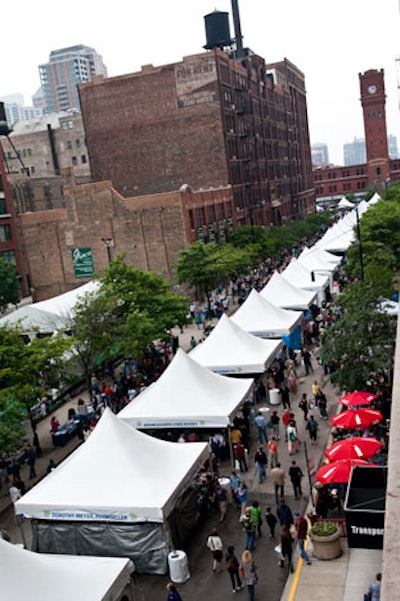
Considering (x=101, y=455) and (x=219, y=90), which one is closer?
(x=101, y=455)

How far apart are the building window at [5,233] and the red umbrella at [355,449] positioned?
57.6 m

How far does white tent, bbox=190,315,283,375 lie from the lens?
1007 inches

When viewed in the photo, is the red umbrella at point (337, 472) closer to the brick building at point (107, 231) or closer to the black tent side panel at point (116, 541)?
the black tent side panel at point (116, 541)

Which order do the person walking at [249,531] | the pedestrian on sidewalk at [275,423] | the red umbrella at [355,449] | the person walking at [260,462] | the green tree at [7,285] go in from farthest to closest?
Result: the green tree at [7,285] → the pedestrian on sidewalk at [275,423] → the person walking at [260,462] → the red umbrella at [355,449] → the person walking at [249,531]

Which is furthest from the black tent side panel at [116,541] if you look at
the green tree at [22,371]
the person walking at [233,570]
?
the green tree at [22,371]

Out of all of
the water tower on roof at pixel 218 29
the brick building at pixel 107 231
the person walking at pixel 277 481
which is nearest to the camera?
the person walking at pixel 277 481

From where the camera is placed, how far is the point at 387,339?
21906 millimetres

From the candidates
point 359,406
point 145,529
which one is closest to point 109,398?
point 359,406

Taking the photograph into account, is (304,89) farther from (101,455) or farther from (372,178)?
(101,455)

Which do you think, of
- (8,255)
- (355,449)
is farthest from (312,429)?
(8,255)

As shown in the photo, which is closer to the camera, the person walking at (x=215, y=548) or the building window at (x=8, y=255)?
the person walking at (x=215, y=548)

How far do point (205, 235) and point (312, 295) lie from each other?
24872mm

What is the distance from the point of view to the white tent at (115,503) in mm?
14922

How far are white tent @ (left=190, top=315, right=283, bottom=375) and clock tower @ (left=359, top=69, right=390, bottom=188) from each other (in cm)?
12834
